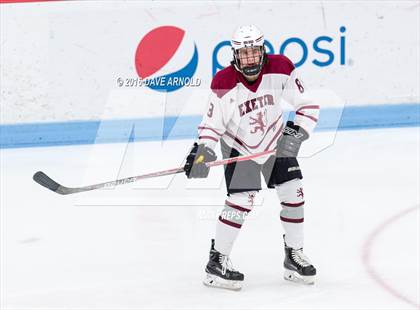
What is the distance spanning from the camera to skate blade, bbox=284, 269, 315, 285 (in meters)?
3.57

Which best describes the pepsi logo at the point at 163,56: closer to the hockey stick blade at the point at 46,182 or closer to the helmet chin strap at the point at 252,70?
the hockey stick blade at the point at 46,182

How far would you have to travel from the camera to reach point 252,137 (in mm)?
3537

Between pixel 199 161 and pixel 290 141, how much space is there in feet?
1.23

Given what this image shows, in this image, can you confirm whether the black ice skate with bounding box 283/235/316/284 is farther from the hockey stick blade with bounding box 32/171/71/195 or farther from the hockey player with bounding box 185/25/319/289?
the hockey stick blade with bounding box 32/171/71/195

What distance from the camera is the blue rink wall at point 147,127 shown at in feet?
19.7

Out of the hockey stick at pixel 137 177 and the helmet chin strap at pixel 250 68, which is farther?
the hockey stick at pixel 137 177

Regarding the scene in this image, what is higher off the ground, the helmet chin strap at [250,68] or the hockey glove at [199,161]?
the helmet chin strap at [250,68]

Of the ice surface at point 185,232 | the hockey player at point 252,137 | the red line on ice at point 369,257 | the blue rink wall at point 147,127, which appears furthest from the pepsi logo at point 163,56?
the hockey player at point 252,137

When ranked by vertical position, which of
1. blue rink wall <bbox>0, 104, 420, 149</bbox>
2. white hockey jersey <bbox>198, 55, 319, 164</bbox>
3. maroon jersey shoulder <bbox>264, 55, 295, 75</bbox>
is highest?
blue rink wall <bbox>0, 104, 420, 149</bbox>

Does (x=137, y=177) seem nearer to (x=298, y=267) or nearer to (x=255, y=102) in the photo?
(x=255, y=102)

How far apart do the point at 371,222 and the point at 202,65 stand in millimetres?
2176

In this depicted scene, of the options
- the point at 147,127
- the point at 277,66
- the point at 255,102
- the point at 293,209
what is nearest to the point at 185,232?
the point at 293,209

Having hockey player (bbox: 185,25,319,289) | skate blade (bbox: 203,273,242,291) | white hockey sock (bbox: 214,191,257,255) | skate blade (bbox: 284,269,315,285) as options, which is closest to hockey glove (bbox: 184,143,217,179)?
hockey player (bbox: 185,25,319,289)

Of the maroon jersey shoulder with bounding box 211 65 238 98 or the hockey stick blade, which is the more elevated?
the maroon jersey shoulder with bounding box 211 65 238 98
